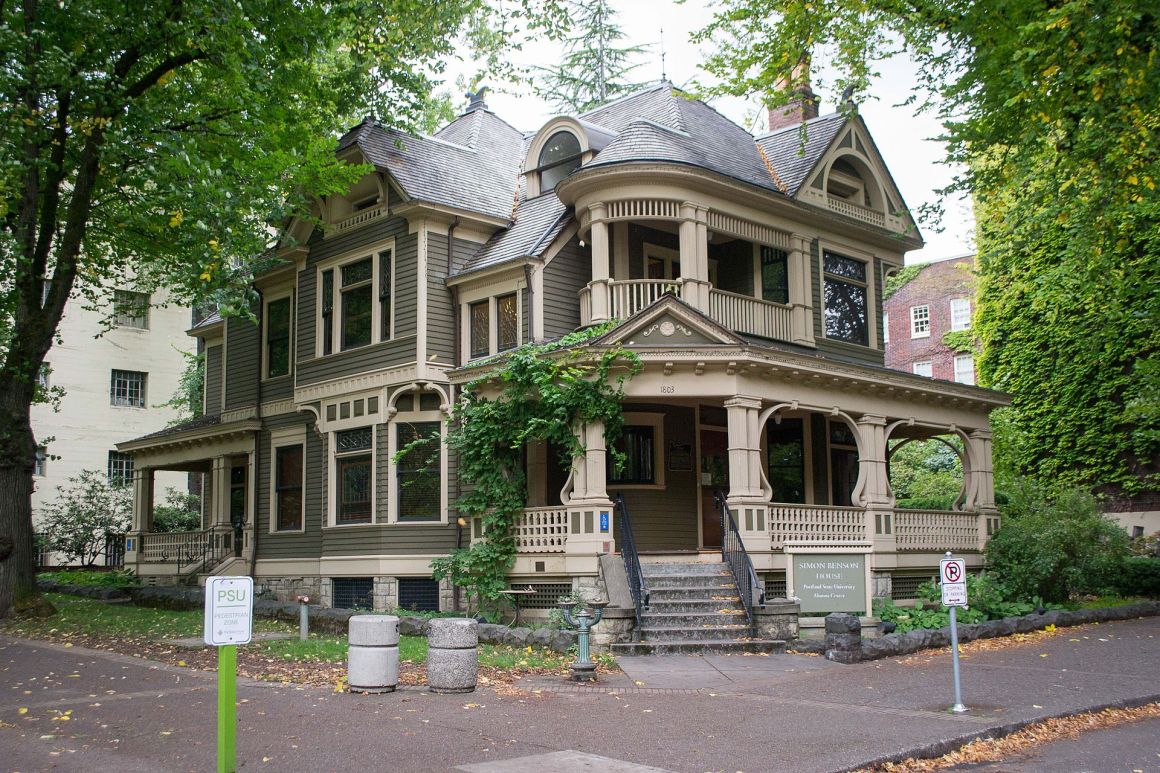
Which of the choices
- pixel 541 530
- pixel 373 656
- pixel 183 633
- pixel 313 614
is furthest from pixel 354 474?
pixel 373 656

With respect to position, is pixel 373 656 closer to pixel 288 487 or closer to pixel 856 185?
pixel 288 487

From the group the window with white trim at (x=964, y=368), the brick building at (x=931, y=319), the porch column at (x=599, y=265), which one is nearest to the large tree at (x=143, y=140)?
the porch column at (x=599, y=265)

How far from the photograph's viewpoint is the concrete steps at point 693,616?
1509 cm

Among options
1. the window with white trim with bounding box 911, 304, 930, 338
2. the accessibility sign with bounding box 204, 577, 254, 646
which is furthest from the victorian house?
the window with white trim with bounding box 911, 304, 930, 338

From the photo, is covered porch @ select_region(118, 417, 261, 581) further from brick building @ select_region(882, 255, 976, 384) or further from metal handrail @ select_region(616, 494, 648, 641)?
brick building @ select_region(882, 255, 976, 384)

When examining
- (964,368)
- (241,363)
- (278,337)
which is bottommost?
(241,363)

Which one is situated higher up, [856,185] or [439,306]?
[856,185]

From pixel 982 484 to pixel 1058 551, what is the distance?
2.61m

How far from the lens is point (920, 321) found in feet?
144

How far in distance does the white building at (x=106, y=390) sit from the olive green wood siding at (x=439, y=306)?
19.0 meters

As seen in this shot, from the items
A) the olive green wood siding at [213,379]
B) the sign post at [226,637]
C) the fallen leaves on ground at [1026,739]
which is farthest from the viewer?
the olive green wood siding at [213,379]

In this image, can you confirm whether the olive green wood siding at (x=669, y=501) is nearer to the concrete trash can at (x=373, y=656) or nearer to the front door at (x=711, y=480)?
the front door at (x=711, y=480)

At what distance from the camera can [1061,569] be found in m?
19.5

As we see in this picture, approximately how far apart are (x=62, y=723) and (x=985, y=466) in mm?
17892
